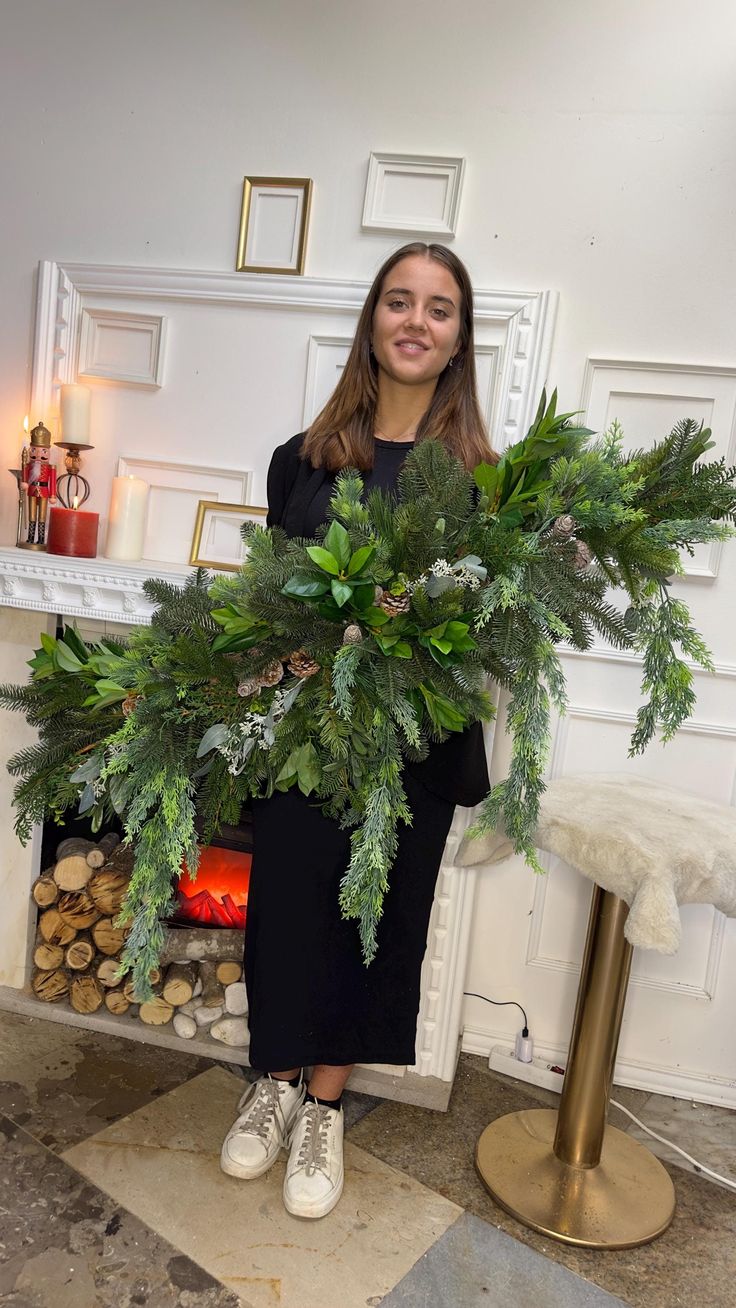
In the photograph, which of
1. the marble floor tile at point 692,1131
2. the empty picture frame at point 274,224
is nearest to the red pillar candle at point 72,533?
the empty picture frame at point 274,224

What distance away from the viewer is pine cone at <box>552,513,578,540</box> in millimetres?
1199

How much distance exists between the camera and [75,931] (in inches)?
85.8

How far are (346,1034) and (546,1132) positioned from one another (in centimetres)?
56

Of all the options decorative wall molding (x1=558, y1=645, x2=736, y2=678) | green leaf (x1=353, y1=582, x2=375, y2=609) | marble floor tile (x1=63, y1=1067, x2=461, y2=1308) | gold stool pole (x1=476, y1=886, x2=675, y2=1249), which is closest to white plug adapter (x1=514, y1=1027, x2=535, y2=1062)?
gold stool pole (x1=476, y1=886, x2=675, y2=1249)

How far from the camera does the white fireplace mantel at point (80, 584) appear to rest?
1.93 m

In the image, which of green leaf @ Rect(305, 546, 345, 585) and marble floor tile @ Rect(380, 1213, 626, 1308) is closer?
green leaf @ Rect(305, 546, 345, 585)

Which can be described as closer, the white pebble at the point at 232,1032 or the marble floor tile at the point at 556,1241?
the marble floor tile at the point at 556,1241

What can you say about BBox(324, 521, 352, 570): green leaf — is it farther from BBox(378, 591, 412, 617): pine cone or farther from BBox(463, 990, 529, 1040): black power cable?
BBox(463, 990, 529, 1040): black power cable

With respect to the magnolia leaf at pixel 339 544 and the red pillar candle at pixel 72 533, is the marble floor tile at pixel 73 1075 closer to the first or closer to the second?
the red pillar candle at pixel 72 533

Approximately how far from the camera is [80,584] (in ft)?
6.48

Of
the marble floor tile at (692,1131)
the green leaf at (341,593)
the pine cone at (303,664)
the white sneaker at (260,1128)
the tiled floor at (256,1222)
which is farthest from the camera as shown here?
the marble floor tile at (692,1131)

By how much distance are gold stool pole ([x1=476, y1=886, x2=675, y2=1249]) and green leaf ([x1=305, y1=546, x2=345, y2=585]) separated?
962 mm

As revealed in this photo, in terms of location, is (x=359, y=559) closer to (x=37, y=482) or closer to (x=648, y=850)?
(x=648, y=850)

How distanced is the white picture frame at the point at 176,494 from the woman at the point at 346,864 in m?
0.31
